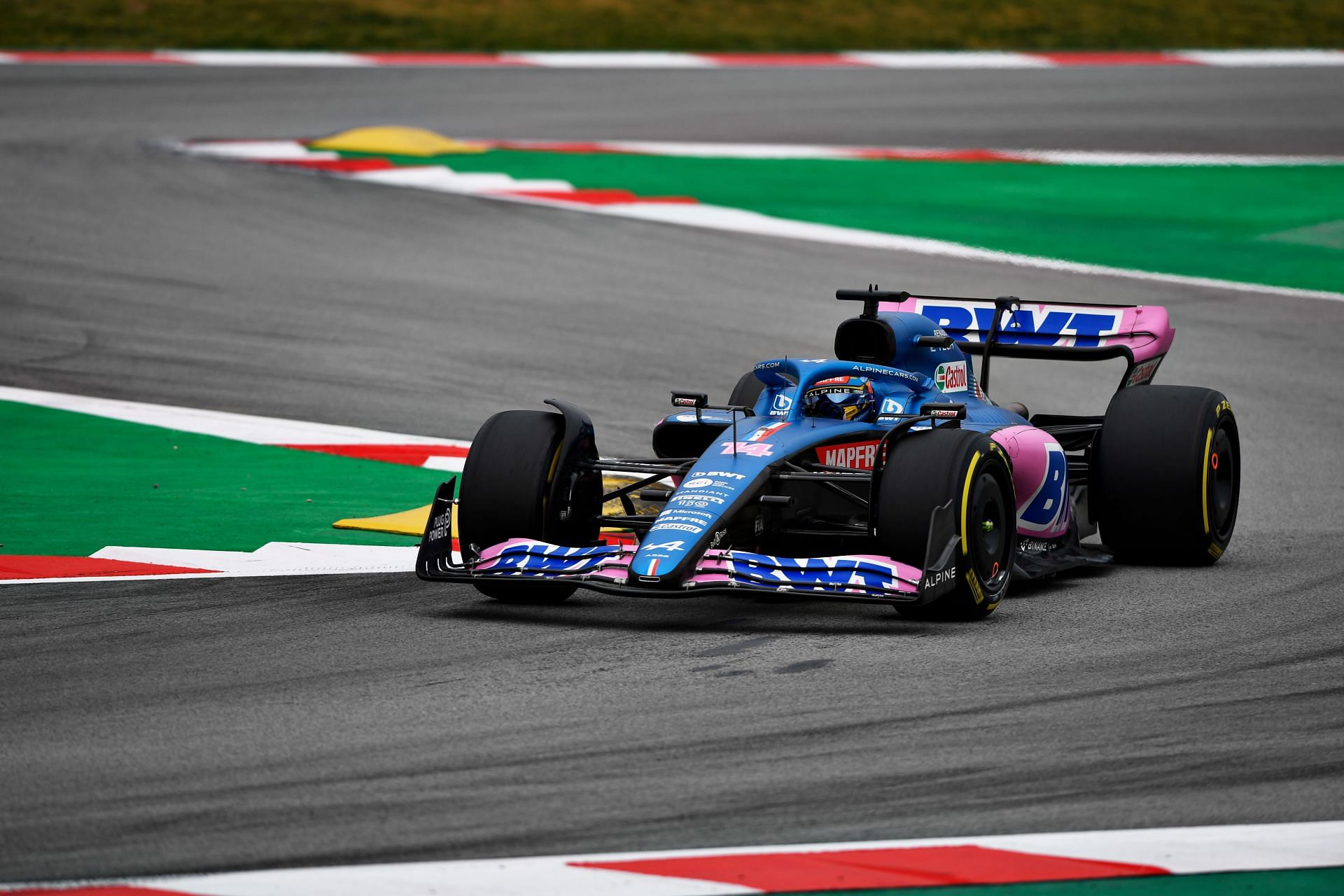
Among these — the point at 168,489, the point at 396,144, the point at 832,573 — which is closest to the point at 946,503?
the point at 832,573

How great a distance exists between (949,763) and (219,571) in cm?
424

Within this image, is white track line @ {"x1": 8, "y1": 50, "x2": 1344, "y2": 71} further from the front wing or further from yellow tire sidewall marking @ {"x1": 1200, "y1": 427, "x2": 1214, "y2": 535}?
the front wing

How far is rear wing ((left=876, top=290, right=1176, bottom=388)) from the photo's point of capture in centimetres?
1041

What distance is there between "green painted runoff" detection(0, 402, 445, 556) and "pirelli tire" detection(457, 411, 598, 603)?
149 cm

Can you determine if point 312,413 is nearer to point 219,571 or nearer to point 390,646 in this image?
point 219,571

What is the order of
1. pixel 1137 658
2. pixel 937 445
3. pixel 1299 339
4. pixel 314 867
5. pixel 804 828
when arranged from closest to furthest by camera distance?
pixel 314 867
pixel 804 828
pixel 1137 658
pixel 937 445
pixel 1299 339

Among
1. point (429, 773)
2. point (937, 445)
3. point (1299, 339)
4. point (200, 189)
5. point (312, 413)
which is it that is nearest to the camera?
point (429, 773)

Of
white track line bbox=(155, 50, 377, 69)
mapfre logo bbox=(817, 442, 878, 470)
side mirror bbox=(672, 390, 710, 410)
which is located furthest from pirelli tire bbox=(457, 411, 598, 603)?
white track line bbox=(155, 50, 377, 69)

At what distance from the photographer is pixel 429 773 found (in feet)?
19.0

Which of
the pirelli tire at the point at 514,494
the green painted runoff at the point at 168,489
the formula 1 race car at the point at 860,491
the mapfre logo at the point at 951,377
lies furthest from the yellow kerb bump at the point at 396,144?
the pirelli tire at the point at 514,494

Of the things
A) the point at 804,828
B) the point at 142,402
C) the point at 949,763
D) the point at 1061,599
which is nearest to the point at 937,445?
the point at 1061,599

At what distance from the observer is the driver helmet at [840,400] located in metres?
8.73

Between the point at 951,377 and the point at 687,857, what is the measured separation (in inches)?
180

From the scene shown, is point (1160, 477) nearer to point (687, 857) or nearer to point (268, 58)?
point (687, 857)
